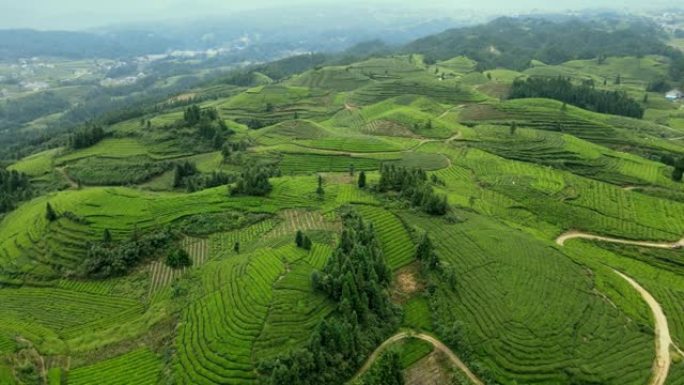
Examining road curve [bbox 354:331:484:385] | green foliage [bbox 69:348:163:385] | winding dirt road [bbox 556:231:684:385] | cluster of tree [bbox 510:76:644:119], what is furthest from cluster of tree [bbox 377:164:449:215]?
cluster of tree [bbox 510:76:644:119]

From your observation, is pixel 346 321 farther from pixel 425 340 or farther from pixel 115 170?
pixel 115 170

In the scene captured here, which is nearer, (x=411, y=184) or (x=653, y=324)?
(x=653, y=324)

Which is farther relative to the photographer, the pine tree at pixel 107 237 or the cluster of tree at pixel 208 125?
the cluster of tree at pixel 208 125

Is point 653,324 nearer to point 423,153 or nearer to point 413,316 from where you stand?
point 413,316

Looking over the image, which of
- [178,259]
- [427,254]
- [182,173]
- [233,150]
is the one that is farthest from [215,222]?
[233,150]

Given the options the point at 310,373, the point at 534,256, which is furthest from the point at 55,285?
the point at 534,256

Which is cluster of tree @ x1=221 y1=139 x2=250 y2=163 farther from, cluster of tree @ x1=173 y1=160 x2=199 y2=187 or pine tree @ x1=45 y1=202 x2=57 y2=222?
pine tree @ x1=45 y1=202 x2=57 y2=222

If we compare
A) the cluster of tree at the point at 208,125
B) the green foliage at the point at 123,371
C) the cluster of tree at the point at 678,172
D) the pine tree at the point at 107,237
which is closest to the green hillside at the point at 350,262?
the green foliage at the point at 123,371

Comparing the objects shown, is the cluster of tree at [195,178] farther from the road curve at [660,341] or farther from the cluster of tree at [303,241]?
the road curve at [660,341]
